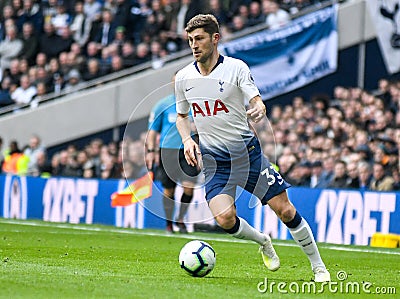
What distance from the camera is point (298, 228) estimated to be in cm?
969

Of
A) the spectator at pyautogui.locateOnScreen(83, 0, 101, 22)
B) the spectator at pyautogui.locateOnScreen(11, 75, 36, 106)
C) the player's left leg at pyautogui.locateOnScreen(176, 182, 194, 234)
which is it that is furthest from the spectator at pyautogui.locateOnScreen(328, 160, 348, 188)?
the spectator at pyautogui.locateOnScreen(83, 0, 101, 22)

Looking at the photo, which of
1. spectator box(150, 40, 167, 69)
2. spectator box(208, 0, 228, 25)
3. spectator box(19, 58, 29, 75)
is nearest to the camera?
spectator box(208, 0, 228, 25)

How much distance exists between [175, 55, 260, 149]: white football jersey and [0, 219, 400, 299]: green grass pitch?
1.34m

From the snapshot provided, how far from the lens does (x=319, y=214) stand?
16422mm

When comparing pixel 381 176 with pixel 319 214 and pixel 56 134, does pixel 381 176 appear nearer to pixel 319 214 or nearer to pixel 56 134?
pixel 319 214

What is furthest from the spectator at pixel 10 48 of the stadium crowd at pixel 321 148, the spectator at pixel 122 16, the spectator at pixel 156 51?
the stadium crowd at pixel 321 148

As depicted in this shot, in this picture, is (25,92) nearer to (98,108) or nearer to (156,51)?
(98,108)

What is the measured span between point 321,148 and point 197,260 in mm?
9048

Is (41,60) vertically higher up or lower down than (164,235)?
higher up

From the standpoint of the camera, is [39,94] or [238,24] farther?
[39,94]

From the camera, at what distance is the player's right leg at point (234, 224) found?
9500mm

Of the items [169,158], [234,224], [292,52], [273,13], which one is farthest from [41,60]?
[234,224]

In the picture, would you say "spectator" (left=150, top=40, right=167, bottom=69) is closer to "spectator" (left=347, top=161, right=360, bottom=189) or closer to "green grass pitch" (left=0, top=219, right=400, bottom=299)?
"spectator" (left=347, top=161, right=360, bottom=189)

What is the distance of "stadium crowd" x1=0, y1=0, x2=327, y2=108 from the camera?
77.1ft
